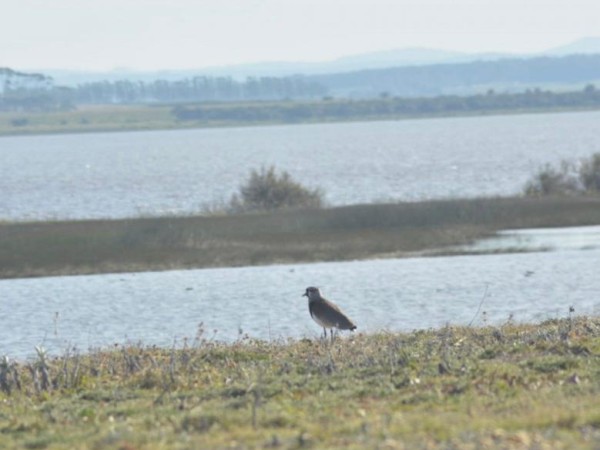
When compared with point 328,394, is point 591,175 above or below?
below

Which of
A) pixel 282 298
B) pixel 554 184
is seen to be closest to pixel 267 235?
pixel 282 298

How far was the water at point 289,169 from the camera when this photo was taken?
72375mm

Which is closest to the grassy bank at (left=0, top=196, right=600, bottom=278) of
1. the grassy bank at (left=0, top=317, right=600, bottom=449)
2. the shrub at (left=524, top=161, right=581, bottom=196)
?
the shrub at (left=524, top=161, right=581, bottom=196)

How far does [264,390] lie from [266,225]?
30.7 metres

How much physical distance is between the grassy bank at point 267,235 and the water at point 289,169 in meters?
10.1

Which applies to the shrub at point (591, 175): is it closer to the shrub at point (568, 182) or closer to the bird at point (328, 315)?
the shrub at point (568, 182)

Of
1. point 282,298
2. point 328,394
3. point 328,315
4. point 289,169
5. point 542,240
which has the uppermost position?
point 328,394

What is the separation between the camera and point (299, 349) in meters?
17.4

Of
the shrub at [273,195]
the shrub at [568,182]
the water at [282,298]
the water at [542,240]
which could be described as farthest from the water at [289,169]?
the water at [282,298]

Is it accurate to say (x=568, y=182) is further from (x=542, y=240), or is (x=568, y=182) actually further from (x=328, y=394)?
(x=328, y=394)

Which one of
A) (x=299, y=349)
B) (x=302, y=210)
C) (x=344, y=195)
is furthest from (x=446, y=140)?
(x=299, y=349)

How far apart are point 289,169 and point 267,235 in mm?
65667

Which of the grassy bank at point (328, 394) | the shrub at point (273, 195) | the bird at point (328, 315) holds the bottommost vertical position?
the shrub at point (273, 195)

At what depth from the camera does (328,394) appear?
13.1 meters
